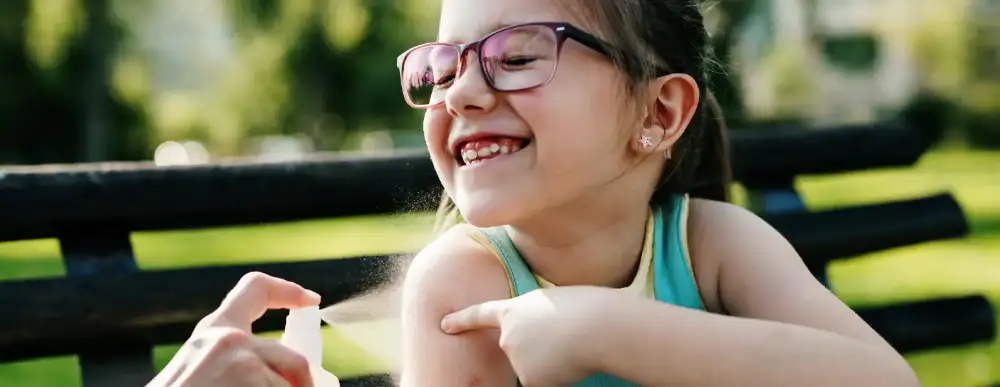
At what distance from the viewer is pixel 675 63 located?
1.84 metres

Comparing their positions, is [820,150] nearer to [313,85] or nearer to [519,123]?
[519,123]

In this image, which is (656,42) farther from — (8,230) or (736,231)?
(8,230)

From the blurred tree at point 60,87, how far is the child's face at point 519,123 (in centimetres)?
1568

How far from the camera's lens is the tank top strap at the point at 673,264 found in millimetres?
1889

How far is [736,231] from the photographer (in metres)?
1.92

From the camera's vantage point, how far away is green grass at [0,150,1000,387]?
12.1ft

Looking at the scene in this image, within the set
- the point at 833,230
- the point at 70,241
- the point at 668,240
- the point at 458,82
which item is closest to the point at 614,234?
the point at 668,240

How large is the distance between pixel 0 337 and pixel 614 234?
3.48 feet

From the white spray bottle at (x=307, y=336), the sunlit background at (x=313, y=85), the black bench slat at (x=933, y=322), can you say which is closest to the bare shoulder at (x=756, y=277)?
the white spray bottle at (x=307, y=336)

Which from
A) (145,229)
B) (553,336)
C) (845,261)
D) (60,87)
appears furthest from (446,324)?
(60,87)

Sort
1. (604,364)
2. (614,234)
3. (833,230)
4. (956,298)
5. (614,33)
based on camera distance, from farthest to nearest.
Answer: (956,298) → (833,230) → (614,234) → (614,33) → (604,364)

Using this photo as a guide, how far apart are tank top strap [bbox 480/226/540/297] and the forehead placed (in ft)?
1.09

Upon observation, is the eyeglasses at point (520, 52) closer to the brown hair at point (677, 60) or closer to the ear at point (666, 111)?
the brown hair at point (677, 60)

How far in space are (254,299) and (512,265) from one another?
43 cm
